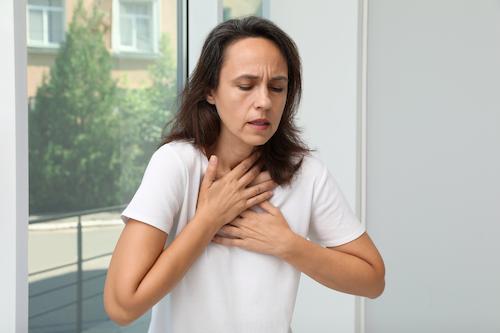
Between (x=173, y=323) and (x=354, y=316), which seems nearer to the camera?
(x=173, y=323)

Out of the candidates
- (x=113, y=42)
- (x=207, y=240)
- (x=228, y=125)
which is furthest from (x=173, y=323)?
(x=113, y=42)

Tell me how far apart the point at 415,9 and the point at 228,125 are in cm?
188

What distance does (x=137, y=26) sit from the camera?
222 centimetres

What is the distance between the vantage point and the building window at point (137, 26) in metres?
2.12

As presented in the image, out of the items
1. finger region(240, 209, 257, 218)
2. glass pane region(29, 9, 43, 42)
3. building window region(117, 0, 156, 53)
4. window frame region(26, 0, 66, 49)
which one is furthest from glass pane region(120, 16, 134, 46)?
finger region(240, 209, 257, 218)

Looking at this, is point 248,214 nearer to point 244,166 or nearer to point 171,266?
point 244,166

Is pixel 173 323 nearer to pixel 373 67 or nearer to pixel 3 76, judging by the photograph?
pixel 3 76

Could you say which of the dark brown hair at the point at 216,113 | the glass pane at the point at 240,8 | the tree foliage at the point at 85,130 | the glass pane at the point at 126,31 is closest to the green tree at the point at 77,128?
the tree foliage at the point at 85,130

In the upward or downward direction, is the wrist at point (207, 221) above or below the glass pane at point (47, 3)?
below

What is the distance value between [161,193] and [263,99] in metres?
0.25

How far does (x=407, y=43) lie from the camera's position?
2.98 meters

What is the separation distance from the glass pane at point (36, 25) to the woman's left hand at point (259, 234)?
0.69 meters

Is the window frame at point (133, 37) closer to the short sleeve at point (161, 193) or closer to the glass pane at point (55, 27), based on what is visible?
the glass pane at point (55, 27)

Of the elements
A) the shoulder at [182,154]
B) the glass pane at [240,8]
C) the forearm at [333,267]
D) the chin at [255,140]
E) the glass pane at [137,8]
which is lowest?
the forearm at [333,267]
